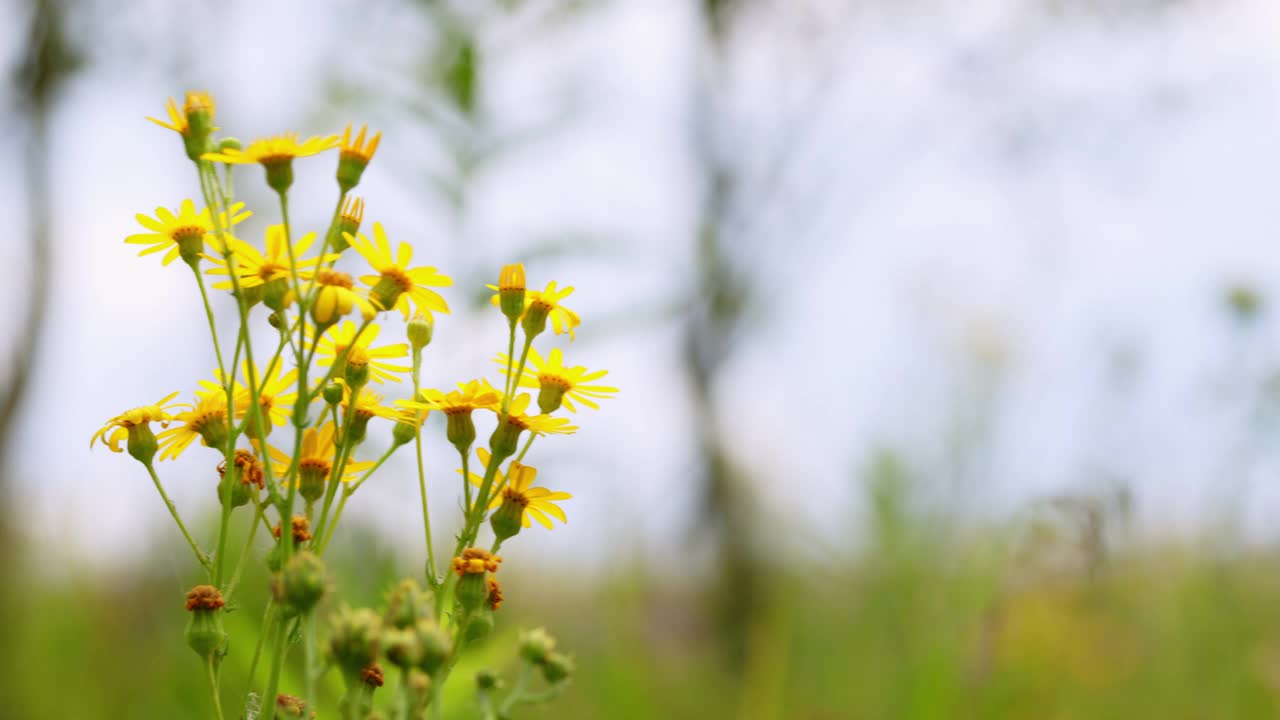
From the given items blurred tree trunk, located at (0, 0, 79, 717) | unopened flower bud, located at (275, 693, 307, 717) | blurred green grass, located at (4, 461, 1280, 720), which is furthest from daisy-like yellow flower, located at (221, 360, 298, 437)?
blurred tree trunk, located at (0, 0, 79, 717)

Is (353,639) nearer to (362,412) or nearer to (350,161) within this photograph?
(362,412)

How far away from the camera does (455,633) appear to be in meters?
0.70

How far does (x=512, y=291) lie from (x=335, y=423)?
15 centimetres

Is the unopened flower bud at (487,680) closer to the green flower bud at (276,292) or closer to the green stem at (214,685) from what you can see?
the green stem at (214,685)

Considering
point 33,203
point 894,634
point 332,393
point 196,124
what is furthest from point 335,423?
point 33,203

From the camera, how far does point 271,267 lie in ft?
2.04

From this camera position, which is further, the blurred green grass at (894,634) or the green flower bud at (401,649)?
the blurred green grass at (894,634)

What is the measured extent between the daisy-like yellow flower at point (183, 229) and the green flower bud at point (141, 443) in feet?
0.36

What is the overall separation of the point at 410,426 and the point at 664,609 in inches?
176

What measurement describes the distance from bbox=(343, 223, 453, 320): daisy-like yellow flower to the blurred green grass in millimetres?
781

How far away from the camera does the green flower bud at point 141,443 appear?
658 mm

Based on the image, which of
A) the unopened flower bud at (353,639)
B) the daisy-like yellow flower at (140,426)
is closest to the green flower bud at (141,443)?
the daisy-like yellow flower at (140,426)

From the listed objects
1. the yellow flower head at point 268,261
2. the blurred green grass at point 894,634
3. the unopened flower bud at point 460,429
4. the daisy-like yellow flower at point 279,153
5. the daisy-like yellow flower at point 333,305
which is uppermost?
the daisy-like yellow flower at point 279,153

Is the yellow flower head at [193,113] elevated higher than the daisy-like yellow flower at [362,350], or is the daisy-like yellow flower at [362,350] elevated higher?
the yellow flower head at [193,113]
